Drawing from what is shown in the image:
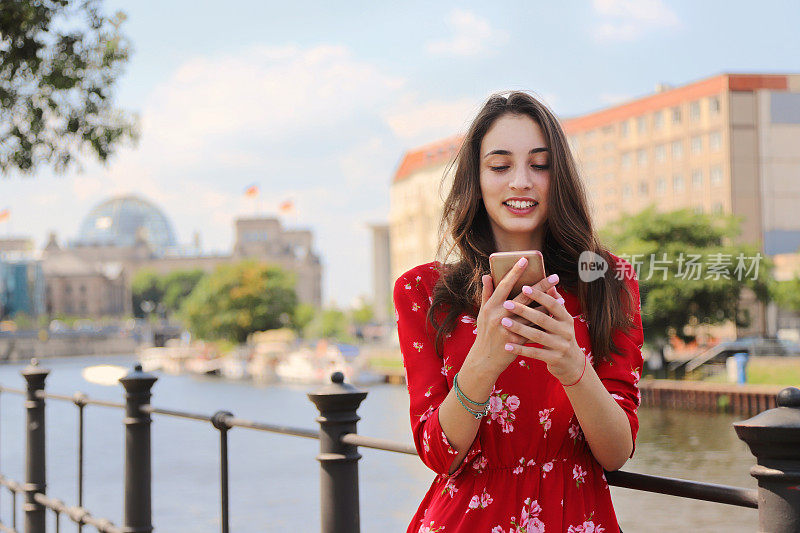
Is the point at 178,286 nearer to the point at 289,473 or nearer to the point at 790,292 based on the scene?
the point at 790,292

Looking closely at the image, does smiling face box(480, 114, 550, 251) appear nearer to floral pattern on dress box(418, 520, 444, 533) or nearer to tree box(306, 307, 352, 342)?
floral pattern on dress box(418, 520, 444, 533)

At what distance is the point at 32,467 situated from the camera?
20.9 feet

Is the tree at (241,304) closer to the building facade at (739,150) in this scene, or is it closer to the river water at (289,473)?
the building facade at (739,150)

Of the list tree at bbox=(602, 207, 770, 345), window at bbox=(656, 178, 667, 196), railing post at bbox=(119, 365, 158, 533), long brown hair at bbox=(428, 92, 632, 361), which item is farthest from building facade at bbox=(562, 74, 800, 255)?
long brown hair at bbox=(428, 92, 632, 361)

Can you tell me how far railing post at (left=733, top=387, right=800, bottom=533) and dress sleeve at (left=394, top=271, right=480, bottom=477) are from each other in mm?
590

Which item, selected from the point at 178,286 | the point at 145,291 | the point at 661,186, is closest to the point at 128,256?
the point at 145,291

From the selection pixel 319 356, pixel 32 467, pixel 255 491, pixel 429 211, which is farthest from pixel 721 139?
pixel 32 467

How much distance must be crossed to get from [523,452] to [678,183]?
62.6 metres

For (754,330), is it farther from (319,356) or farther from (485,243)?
(485,243)

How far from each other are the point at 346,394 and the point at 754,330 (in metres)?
51.1

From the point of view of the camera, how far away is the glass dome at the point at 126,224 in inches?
6909

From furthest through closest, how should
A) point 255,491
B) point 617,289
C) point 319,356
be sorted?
point 319,356 → point 255,491 → point 617,289

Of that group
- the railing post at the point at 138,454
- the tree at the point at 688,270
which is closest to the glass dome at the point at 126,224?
the tree at the point at 688,270

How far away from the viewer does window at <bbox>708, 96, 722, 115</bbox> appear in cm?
5847
